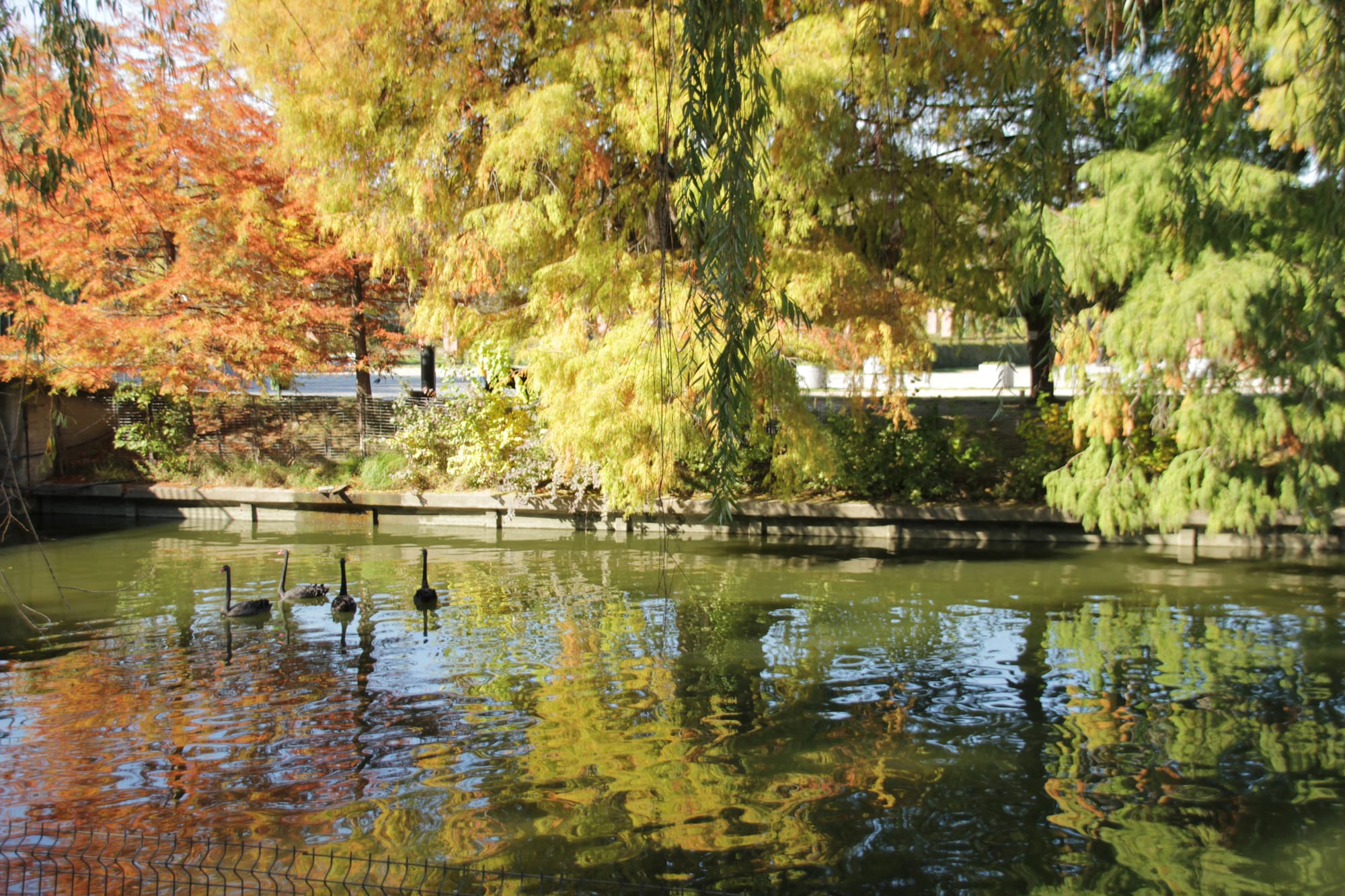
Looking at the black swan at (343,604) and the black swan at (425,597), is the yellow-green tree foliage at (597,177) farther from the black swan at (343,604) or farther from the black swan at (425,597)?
the black swan at (343,604)

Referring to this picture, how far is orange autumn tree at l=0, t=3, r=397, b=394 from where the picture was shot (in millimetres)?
14648

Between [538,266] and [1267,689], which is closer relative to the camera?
[1267,689]

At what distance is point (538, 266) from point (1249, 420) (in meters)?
8.17

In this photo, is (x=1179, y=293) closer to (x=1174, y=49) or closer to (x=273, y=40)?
(x=1174, y=49)

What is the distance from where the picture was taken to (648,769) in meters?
6.80

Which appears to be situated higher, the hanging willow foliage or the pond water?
the hanging willow foliage

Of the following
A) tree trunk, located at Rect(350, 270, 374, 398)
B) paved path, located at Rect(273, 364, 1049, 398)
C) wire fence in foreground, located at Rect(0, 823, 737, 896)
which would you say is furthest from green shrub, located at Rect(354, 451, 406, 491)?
wire fence in foreground, located at Rect(0, 823, 737, 896)

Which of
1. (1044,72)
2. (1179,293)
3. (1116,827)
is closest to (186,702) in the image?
(1116,827)

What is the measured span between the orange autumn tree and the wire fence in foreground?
35.5 feet

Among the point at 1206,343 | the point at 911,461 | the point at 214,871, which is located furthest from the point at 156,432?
the point at 1206,343

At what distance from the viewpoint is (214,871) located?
527 cm

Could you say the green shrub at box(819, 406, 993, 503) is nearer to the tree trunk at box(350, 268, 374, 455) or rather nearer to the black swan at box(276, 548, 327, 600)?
the black swan at box(276, 548, 327, 600)

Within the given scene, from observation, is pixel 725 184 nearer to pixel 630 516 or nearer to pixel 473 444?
pixel 630 516

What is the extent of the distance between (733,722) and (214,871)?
3608 mm
